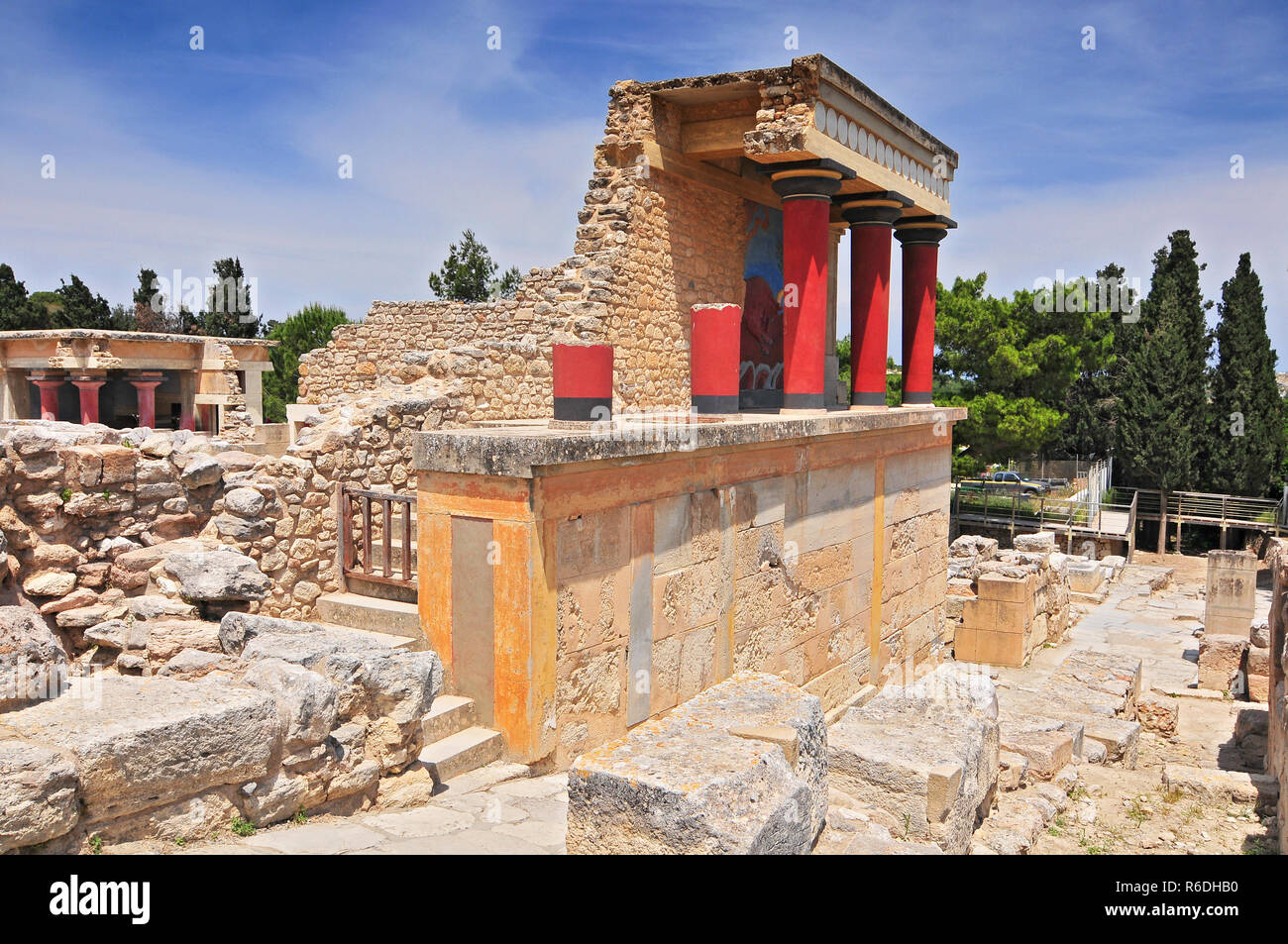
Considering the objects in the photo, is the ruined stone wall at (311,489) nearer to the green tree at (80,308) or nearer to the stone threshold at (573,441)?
the stone threshold at (573,441)

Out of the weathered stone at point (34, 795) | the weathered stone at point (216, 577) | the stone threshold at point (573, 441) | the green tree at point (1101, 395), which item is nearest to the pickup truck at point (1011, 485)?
the green tree at point (1101, 395)

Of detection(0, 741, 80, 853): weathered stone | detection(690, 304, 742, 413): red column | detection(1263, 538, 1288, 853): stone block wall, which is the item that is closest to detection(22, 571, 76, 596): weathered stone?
detection(0, 741, 80, 853): weathered stone

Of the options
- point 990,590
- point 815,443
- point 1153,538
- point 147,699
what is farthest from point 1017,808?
point 1153,538

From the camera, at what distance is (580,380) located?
6.73 meters

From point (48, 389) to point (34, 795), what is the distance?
23881 millimetres

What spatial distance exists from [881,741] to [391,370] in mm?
8554

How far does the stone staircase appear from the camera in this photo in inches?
211

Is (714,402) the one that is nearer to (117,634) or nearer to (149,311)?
(117,634)

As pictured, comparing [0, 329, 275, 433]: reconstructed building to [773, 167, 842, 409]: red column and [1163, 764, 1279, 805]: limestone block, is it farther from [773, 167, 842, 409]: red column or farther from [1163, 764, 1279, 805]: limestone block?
[1163, 764, 1279, 805]: limestone block

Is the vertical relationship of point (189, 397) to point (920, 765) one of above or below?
above

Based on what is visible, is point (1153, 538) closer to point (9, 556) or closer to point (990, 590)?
point (990, 590)

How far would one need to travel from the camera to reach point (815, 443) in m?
9.09

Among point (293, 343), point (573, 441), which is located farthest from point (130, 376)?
point (573, 441)

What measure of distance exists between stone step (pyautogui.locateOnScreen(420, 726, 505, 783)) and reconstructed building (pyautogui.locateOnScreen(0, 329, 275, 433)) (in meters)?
17.5
